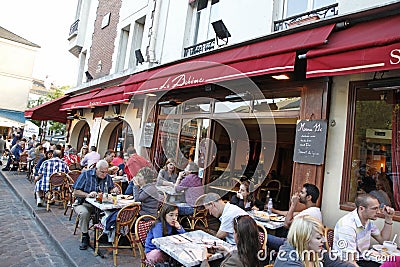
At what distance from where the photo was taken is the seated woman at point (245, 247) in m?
2.30

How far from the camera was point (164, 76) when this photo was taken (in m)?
6.69

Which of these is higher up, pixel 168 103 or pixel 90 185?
pixel 168 103

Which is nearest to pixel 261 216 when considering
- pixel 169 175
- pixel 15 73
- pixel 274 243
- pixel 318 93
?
pixel 274 243

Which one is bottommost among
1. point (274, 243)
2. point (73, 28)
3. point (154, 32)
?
point (274, 243)

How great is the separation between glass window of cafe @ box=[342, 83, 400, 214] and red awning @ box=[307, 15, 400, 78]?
2.62 feet

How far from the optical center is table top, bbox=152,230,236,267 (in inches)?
111

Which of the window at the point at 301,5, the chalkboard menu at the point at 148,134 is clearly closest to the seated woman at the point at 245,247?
the window at the point at 301,5

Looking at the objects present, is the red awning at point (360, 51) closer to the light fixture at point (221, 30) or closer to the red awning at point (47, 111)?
the light fixture at point (221, 30)

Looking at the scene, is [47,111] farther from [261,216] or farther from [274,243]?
[274,243]

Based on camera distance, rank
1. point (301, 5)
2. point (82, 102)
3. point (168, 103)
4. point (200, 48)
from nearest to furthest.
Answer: point (301, 5)
point (200, 48)
point (168, 103)
point (82, 102)

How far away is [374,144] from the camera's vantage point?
4.18 meters

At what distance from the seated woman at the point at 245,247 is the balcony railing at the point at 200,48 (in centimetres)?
536

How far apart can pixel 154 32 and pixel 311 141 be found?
6.43m

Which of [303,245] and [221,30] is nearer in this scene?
[303,245]
